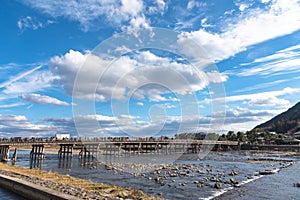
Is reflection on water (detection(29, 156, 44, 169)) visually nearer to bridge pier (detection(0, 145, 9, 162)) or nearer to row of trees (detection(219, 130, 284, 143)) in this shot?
bridge pier (detection(0, 145, 9, 162))

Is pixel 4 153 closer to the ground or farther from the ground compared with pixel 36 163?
farther from the ground

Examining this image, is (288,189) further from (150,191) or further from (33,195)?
(33,195)

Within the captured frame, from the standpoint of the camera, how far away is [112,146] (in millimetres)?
68688

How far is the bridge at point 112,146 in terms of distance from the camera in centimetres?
4500

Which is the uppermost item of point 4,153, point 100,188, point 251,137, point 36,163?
point 251,137

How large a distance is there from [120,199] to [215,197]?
7.60 meters

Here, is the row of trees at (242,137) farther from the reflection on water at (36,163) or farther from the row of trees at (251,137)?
the reflection on water at (36,163)

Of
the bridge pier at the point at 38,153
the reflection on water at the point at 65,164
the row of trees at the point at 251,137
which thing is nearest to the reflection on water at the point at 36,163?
the bridge pier at the point at 38,153

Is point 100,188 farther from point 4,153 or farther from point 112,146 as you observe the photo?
point 112,146

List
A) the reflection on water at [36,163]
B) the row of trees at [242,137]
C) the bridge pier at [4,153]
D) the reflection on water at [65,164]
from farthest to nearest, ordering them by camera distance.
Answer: the row of trees at [242,137], the bridge pier at [4,153], the reflection on water at [65,164], the reflection on water at [36,163]

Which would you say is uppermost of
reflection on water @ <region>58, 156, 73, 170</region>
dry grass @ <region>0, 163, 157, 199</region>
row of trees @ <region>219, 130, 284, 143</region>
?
row of trees @ <region>219, 130, 284, 143</region>

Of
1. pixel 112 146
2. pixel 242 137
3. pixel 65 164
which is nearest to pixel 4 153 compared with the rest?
pixel 65 164

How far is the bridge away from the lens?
1772 inches

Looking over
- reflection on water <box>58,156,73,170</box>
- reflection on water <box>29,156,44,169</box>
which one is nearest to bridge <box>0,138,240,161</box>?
reflection on water <box>29,156,44,169</box>
